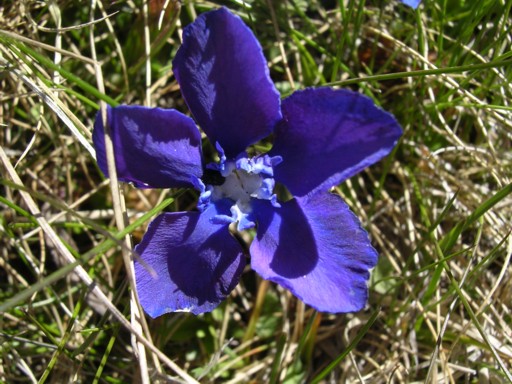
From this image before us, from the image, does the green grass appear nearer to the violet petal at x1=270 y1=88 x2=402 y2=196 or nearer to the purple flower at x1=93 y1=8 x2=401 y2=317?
the purple flower at x1=93 y1=8 x2=401 y2=317

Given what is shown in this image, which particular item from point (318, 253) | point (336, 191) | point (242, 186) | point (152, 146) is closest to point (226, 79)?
point (152, 146)

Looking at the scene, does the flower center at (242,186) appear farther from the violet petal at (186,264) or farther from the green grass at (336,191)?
the green grass at (336,191)

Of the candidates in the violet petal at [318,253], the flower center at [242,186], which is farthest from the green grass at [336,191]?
the violet petal at [318,253]

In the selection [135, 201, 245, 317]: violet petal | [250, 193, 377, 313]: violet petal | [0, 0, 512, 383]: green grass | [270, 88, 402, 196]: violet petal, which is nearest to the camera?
[270, 88, 402, 196]: violet petal

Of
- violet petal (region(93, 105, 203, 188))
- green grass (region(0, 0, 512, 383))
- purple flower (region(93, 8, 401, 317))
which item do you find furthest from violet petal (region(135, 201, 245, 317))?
green grass (region(0, 0, 512, 383))

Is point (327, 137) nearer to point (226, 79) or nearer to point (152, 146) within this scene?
point (226, 79)

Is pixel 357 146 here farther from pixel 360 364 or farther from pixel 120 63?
pixel 120 63
